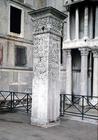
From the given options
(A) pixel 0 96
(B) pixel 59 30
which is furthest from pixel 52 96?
(A) pixel 0 96

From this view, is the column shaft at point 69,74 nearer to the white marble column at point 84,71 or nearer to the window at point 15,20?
the white marble column at point 84,71

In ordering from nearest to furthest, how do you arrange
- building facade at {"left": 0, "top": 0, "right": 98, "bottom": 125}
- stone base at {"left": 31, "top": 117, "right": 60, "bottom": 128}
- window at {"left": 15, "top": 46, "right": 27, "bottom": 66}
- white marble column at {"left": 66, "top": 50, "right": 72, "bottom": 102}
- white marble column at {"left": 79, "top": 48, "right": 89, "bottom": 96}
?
1. stone base at {"left": 31, "top": 117, "right": 60, "bottom": 128}
2. building facade at {"left": 0, "top": 0, "right": 98, "bottom": 125}
3. white marble column at {"left": 79, "top": 48, "right": 89, "bottom": 96}
4. window at {"left": 15, "top": 46, "right": 27, "bottom": 66}
5. white marble column at {"left": 66, "top": 50, "right": 72, "bottom": 102}

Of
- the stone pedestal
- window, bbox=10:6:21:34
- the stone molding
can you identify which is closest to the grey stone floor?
the stone pedestal

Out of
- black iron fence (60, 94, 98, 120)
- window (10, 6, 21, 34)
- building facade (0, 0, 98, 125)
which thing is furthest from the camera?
window (10, 6, 21, 34)

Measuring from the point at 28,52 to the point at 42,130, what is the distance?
851cm

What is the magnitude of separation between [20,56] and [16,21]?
2.10m

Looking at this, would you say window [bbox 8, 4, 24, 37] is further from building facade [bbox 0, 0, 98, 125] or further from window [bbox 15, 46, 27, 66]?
window [bbox 15, 46, 27, 66]

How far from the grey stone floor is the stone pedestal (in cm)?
39

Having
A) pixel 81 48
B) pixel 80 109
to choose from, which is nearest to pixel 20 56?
pixel 81 48

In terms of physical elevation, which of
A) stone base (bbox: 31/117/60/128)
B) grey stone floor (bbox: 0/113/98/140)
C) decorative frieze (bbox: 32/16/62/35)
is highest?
decorative frieze (bbox: 32/16/62/35)

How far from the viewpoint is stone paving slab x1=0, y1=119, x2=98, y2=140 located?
18.1 ft

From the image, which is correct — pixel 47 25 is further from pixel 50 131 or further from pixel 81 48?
pixel 81 48

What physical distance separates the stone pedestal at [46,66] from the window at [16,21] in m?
6.08

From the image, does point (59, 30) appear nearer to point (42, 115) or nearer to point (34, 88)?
point (34, 88)
